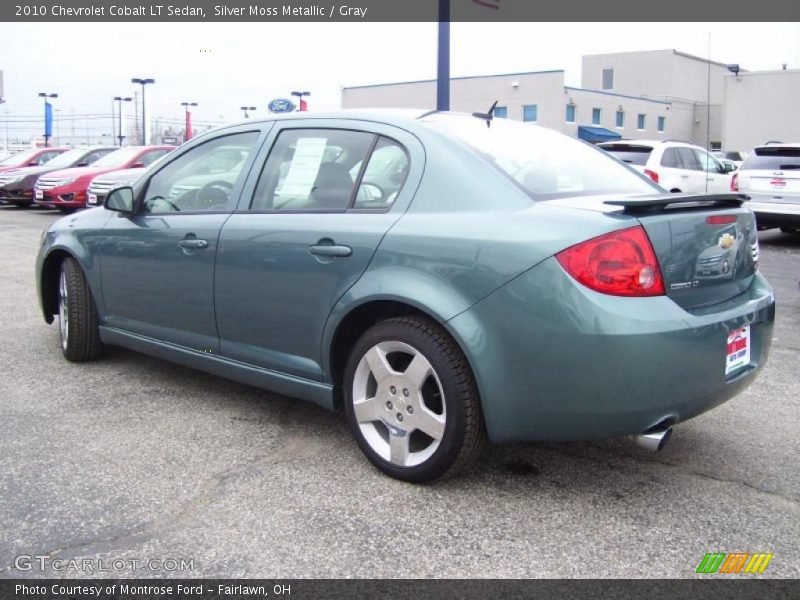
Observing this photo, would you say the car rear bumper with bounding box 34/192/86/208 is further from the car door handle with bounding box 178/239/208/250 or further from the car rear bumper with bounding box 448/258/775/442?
the car rear bumper with bounding box 448/258/775/442

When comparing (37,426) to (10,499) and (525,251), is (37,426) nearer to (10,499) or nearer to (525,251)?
(10,499)

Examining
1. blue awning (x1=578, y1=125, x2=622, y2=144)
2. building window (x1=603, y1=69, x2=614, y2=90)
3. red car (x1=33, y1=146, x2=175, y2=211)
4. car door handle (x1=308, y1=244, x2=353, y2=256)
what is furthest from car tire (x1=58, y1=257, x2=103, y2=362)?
building window (x1=603, y1=69, x2=614, y2=90)

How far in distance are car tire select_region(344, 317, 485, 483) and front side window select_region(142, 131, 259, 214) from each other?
48.1 inches

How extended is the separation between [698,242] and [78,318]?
3545mm

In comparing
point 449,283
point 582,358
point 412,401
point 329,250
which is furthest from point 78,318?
point 582,358

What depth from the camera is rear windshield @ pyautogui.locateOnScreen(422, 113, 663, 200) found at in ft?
10.8

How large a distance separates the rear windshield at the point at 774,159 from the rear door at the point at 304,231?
1006 cm

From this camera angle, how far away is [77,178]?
54.1ft

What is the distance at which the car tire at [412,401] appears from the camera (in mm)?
3000

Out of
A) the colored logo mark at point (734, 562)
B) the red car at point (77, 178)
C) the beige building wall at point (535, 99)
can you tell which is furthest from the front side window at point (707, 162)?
the beige building wall at point (535, 99)

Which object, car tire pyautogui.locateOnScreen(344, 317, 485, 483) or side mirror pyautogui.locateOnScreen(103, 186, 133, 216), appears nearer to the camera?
car tire pyautogui.locateOnScreen(344, 317, 485, 483)

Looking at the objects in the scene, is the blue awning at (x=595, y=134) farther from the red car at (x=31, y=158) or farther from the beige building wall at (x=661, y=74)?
the red car at (x=31, y=158)

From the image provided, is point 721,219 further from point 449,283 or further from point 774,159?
point 774,159

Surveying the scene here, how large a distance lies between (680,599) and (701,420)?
1.78 meters
